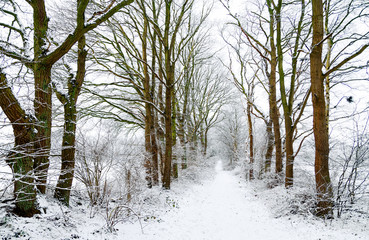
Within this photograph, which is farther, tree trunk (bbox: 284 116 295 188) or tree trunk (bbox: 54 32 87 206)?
tree trunk (bbox: 284 116 295 188)

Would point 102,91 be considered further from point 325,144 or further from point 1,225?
point 325,144

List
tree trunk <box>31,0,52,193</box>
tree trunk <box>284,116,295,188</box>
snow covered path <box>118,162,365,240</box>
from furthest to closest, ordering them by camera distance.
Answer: tree trunk <box>284,116,295,188</box>
snow covered path <box>118,162,365,240</box>
tree trunk <box>31,0,52,193</box>

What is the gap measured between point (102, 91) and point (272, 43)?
7.50 metres

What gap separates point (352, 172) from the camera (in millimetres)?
4605

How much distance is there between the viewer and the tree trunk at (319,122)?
4527 mm

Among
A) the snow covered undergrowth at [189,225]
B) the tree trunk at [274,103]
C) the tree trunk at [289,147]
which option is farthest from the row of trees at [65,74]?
the tree trunk at [289,147]

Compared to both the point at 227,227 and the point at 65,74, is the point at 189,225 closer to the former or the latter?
the point at 227,227

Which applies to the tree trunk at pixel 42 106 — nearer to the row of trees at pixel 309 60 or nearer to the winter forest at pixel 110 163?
the winter forest at pixel 110 163

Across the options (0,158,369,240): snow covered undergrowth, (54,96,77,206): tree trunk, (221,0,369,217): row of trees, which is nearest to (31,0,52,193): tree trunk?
(54,96,77,206): tree trunk

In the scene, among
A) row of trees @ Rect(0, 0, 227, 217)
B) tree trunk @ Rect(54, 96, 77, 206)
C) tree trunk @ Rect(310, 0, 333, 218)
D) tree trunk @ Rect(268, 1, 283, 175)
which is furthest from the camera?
tree trunk @ Rect(268, 1, 283, 175)

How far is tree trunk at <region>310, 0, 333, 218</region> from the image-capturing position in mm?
4527

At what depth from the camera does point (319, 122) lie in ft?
15.3

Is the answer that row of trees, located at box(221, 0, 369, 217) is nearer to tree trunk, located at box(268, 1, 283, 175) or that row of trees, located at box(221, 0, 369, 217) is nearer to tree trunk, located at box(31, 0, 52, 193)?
tree trunk, located at box(268, 1, 283, 175)

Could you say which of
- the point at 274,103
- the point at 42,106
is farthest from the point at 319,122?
the point at 42,106
